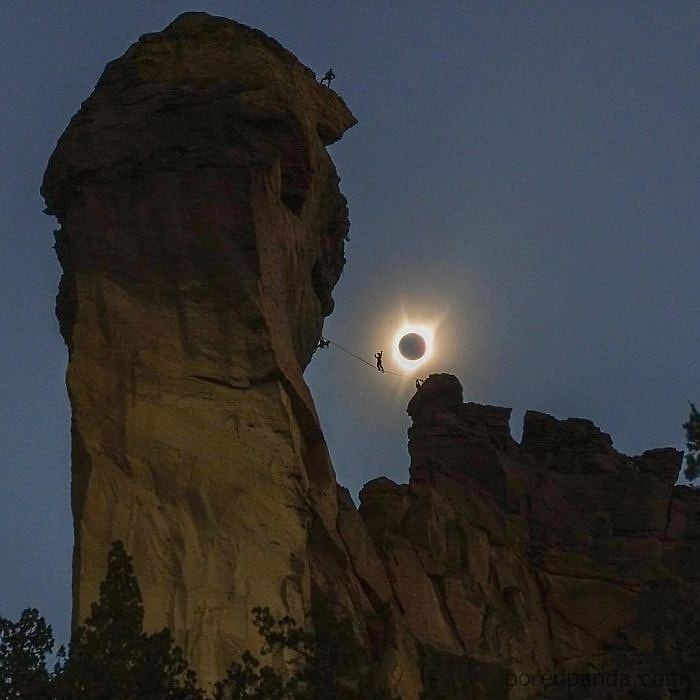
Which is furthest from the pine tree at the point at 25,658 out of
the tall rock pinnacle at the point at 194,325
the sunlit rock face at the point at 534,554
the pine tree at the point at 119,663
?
the sunlit rock face at the point at 534,554

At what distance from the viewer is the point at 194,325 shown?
117 ft

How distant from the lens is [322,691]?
77.1ft

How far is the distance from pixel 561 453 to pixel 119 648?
37156 mm

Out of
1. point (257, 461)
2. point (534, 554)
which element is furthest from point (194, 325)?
point (534, 554)

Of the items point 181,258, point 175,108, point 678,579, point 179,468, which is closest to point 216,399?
point 179,468

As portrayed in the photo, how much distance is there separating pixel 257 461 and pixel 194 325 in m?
4.75

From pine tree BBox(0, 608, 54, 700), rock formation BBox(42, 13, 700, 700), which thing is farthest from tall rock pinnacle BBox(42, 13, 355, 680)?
pine tree BBox(0, 608, 54, 700)

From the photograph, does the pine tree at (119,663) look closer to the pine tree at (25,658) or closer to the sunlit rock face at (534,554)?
the pine tree at (25,658)

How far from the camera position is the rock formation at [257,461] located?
32750 mm

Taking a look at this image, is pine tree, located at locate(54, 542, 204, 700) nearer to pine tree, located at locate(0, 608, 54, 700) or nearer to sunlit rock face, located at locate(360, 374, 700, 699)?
pine tree, located at locate(0, 608, 54, 700)

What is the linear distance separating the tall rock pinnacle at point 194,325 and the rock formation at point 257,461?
7 cm

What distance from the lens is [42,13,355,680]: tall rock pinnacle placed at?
32.2 metres

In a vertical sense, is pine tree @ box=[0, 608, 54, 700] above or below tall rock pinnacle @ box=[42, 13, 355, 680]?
below

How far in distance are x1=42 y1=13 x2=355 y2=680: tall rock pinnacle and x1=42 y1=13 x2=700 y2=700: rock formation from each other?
7 centimetres
